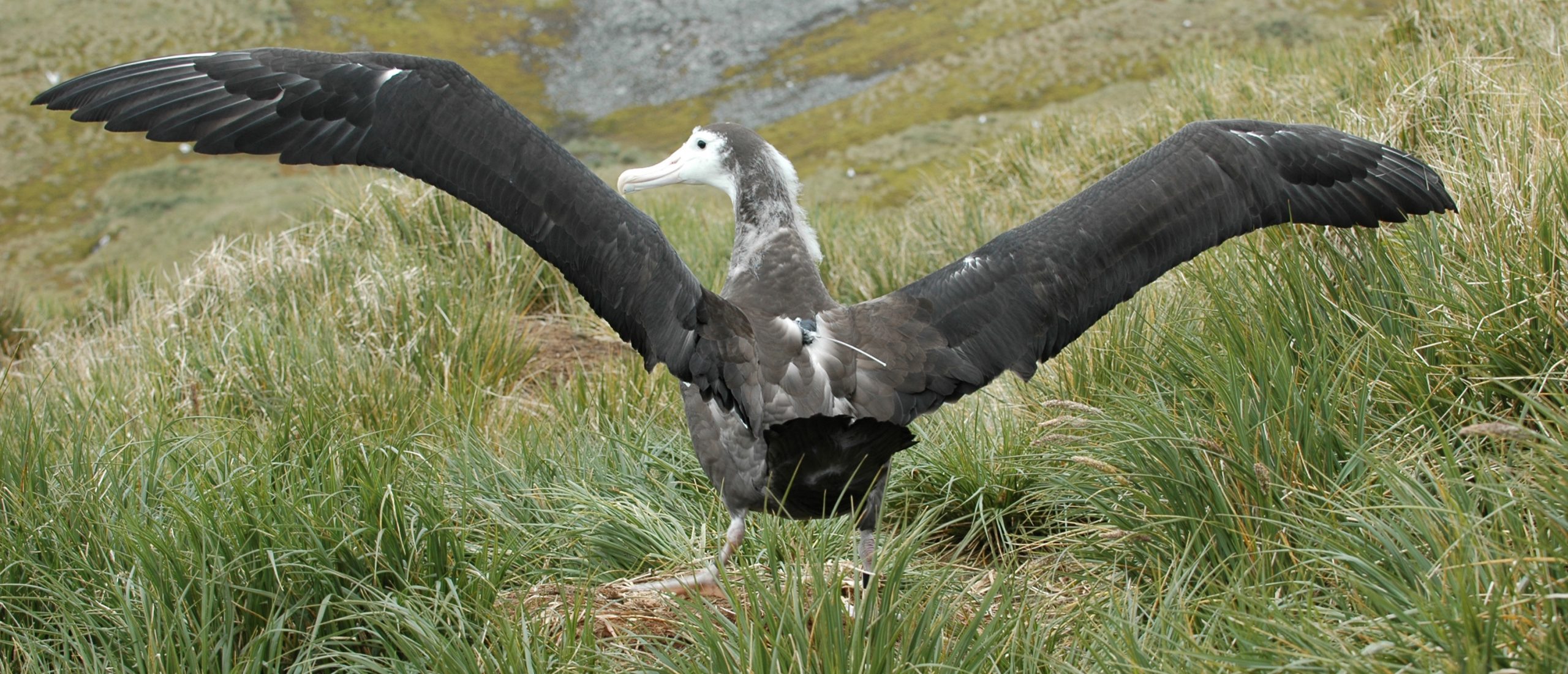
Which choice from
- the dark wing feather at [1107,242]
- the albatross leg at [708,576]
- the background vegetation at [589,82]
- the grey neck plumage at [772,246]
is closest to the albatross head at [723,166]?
the grey neck plumage at [772,246]

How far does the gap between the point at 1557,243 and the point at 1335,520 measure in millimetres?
1163

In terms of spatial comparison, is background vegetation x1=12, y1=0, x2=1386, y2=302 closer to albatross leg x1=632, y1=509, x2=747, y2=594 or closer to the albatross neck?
the albatross neck

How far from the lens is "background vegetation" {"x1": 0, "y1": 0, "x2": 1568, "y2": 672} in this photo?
93.7 inches

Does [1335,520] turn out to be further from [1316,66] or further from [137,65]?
[1316,66]

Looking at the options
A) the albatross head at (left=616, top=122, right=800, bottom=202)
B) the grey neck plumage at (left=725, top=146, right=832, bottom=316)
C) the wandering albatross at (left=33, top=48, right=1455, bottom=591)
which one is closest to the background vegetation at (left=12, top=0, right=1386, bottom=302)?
the albatross head at (left=616, top=122, right=800, bottom=202)

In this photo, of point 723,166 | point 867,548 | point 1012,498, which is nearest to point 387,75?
point 723,166

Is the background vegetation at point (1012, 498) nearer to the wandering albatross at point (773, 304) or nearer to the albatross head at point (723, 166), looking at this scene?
the wandering albatross at point (773, 304)

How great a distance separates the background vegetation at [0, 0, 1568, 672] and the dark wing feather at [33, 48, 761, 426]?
653 millimetres

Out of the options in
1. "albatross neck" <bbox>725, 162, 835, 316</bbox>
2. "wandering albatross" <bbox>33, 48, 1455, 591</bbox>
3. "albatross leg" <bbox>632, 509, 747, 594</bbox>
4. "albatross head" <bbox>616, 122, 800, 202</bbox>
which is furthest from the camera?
"albatross head" <bbox>616, 122, 800, 202</bbox>

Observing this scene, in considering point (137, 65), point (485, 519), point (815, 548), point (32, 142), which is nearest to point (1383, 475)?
point (815, 548)

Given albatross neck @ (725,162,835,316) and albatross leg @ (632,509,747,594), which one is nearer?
albatross leg @ (632,509,747,594)

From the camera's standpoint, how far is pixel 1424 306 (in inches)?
127

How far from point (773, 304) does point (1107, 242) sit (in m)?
1.08

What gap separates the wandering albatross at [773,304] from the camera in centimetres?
322
